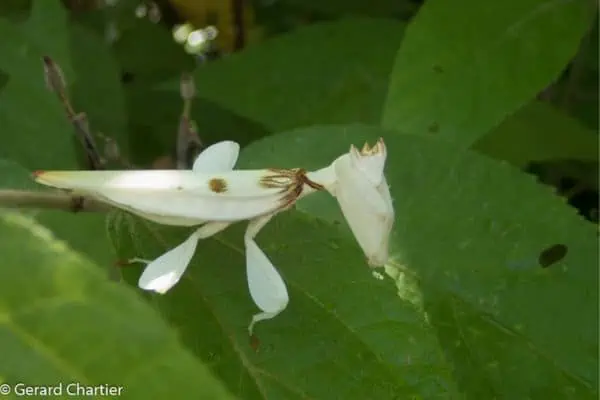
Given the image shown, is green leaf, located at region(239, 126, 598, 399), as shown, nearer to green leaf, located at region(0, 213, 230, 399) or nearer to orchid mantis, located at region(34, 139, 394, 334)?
orchid mantis, located at region(34, 139, 394, 334)

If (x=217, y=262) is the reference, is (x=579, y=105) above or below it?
above

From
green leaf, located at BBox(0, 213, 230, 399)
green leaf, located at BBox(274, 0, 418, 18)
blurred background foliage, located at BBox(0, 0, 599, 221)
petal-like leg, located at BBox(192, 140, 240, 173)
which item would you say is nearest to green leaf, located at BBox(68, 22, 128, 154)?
blurred background foliage, located at BBox(0, 0, 599, 221)

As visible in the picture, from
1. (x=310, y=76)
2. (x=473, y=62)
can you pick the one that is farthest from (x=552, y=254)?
(x=310, y=76)

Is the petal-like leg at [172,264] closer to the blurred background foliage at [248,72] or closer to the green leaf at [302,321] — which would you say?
the green leaf at [302,321]

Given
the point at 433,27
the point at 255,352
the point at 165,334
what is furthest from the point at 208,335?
the point at 433,27

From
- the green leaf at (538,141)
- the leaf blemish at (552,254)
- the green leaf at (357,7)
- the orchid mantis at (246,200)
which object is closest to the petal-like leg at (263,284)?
the orchid mantis at (246,200)

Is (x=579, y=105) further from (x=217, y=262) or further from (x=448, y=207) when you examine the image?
(x=217, y=262)
